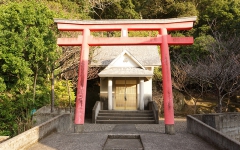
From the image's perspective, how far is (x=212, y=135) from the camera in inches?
347

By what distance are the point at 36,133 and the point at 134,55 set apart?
15435 millimetres

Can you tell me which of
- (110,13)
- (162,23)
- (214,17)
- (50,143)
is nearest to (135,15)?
(110,13)

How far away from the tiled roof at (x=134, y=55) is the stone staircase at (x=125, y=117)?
453 centimetres

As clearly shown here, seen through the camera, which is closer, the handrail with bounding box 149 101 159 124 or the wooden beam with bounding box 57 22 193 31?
the wooden beam with bounding box 57 22 193 31

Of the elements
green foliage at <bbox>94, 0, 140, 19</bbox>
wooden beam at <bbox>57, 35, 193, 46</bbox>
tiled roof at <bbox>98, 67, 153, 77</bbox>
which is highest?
green foliage at <bbox>94, 0, 140, 19</bbox>

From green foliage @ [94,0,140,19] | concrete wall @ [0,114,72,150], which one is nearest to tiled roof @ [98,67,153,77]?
concrete wall @ [0,114,72,150]

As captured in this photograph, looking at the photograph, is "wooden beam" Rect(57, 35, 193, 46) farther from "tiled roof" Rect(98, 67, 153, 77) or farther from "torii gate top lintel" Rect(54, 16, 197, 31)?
"tiled roof" Rect(98, 67, 153, 77)

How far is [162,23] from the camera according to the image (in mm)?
12148

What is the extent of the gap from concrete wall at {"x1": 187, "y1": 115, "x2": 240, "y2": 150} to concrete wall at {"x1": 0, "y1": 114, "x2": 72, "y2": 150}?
632 cm

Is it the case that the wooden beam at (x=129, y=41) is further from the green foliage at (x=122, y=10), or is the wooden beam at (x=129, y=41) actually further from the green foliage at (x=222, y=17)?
the green foliage at (x=122, y=10)

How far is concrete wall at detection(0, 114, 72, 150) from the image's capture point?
7023 mm

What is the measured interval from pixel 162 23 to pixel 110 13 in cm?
2466

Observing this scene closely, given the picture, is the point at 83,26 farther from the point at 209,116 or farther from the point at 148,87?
the point at 148,87

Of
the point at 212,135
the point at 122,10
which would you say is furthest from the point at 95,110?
the point at 122,10
